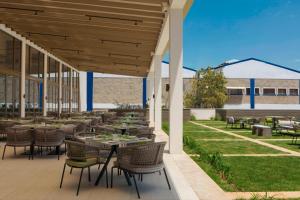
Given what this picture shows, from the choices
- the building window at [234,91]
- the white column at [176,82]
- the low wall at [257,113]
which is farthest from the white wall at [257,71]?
the white column at [176,82]

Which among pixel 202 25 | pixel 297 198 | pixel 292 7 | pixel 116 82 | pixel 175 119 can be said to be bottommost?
pixel 297 198

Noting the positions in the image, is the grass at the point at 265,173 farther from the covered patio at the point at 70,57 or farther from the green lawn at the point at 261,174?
the covered patio at the point at 70,57

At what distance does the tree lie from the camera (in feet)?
98.4

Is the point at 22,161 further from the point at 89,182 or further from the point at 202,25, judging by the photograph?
the point at 202,25

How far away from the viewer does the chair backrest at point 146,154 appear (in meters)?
4.60

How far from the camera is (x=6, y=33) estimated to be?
1192 cm

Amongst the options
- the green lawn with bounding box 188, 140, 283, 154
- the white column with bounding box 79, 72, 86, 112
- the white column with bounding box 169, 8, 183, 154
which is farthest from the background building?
the white column with bounding box 169, 8, 183, 154

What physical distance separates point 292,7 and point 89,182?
2917 inches

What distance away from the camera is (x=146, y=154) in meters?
4.64

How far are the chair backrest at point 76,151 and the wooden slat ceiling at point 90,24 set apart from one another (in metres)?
4.04

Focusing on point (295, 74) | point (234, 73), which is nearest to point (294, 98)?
point (295, 74)

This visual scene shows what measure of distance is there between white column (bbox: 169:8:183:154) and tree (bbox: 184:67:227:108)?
22.1 metres

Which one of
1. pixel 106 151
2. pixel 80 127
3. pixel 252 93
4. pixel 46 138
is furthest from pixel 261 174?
pixel 252 93

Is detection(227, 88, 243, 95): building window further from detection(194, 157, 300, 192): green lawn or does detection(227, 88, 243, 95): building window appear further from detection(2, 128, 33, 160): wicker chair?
detection(2, 128, 33, 160): wicker chair
